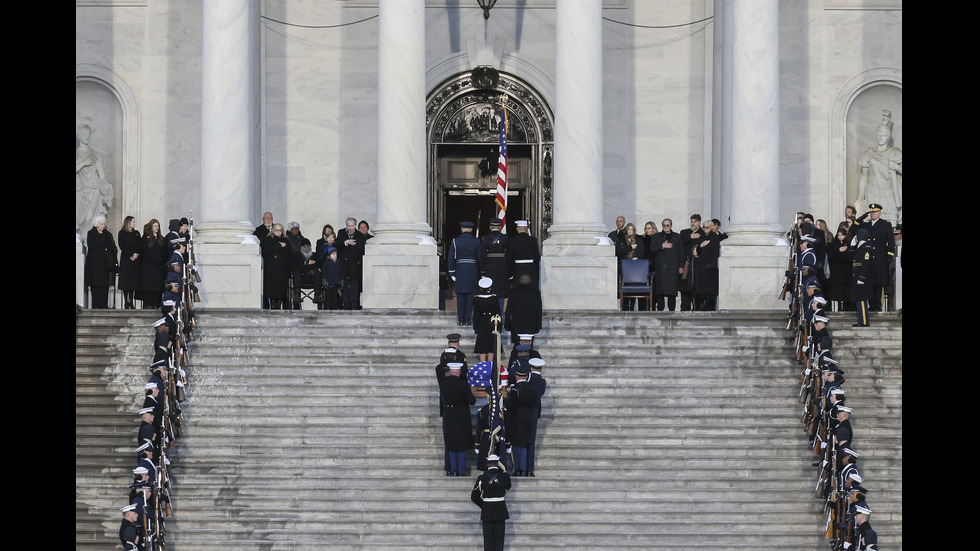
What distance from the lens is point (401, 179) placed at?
32719mm

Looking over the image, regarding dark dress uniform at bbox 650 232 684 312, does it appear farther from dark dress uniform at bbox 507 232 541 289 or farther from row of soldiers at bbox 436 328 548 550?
row of soldiers at bbox 436 328 548 550

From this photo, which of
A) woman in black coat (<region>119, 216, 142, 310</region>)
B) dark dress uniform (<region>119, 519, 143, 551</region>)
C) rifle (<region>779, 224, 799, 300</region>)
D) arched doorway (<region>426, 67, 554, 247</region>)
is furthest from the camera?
arched doorway (<region>426, 67, 554, 247</region>)

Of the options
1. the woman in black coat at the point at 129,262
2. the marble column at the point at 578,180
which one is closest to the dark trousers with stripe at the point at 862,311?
Answer: the marble column at the point at 578,180

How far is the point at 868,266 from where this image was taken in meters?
30.4

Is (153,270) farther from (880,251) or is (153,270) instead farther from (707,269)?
(880,251)

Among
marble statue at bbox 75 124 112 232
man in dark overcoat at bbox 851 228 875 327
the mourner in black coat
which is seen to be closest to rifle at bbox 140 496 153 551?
the mourner in black coat

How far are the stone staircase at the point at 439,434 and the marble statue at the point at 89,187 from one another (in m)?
8.99

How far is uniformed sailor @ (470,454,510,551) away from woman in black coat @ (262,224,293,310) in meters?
10.4

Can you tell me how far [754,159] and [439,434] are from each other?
1006 cm

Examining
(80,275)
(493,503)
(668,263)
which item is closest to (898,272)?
(668,263)

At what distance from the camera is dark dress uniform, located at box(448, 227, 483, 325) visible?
98.3 feet

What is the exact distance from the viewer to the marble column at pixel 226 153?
32.6 metres

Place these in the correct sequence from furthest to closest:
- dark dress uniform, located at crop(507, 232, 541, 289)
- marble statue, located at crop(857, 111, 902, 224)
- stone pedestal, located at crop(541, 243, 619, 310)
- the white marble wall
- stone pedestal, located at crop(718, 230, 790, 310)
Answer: marble statue, located at crop(857, 111, 902, 224) → the white marble wall → stone pedestal, located at crop(718, 230, 790, 310) → stone pedestal, located at crop(541, 243, 619, 310) → dark dress uniform, located at crop(507, 232, 541, 289)

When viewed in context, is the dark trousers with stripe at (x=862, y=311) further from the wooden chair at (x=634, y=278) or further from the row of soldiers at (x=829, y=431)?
the wooden chair at (x=634, y=278)
